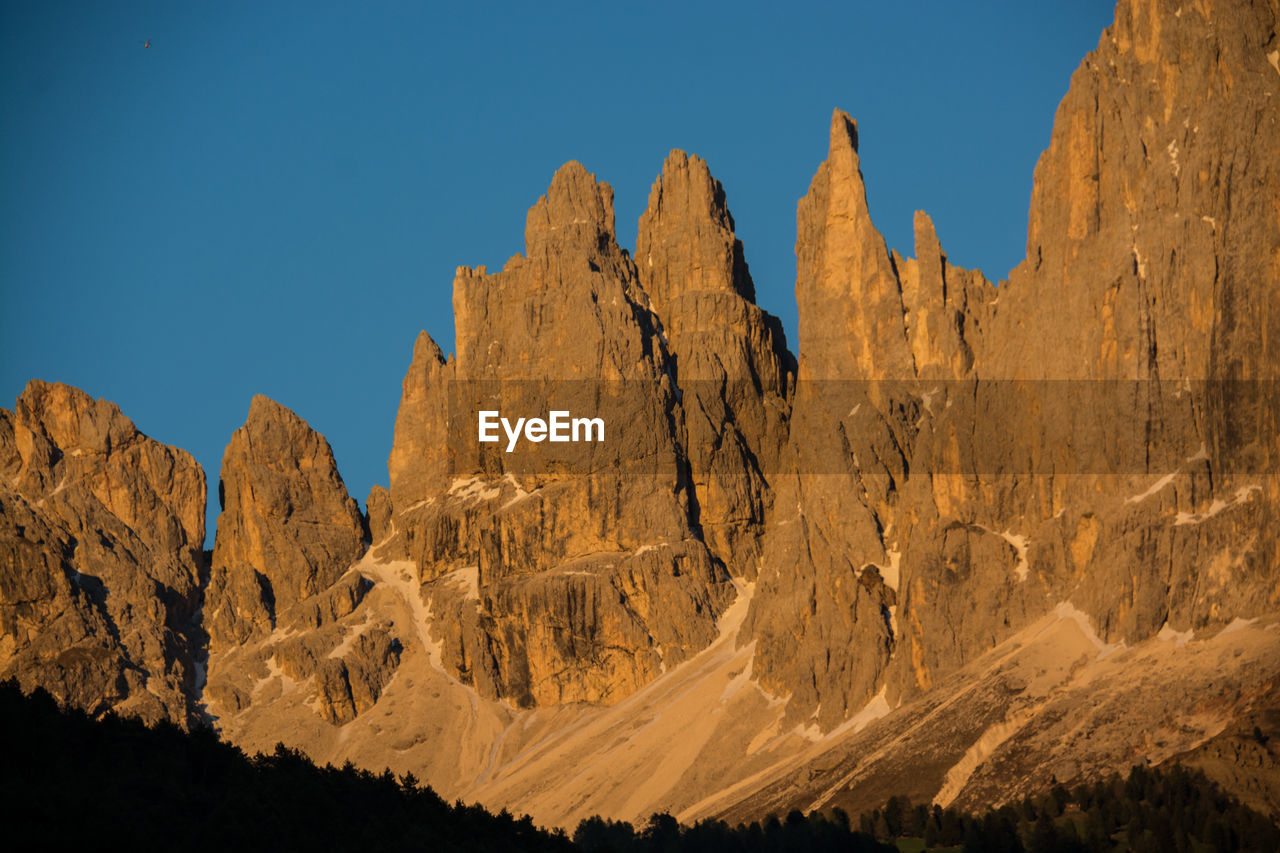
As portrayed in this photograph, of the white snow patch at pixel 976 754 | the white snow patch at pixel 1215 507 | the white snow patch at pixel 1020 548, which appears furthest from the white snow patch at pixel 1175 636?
the white snow patch at pixel 1020 548

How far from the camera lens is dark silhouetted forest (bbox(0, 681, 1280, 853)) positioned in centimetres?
7638

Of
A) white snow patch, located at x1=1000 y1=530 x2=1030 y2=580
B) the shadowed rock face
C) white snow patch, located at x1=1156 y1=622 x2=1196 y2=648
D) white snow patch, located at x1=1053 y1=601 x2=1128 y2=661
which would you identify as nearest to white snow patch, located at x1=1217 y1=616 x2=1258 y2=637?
the shadowed rock face

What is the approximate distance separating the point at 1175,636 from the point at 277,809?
9970 cm

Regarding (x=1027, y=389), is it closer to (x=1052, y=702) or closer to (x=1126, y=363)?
(x=1126, y=363)

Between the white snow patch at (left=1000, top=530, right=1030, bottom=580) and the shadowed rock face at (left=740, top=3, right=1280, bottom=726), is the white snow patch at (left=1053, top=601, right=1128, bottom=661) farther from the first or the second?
the white snow patch at (left=1000, top=530, right=1030, bottom=580)

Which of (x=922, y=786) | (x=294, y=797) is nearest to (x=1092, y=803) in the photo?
(x=922, y=786)

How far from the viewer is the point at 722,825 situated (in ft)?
506

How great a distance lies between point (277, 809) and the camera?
85.1 metres

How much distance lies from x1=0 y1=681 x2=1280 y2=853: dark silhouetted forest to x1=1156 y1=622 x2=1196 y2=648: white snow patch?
76.1ft

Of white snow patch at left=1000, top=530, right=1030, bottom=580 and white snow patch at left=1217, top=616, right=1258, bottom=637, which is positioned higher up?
white snow patch at left=1000, top=530, right=1030, bottom=580

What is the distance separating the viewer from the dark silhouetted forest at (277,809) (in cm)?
7638

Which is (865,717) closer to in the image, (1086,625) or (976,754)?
(1086,625)

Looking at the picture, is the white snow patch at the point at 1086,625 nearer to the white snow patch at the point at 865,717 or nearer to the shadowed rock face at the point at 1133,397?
the shadowed rock face at the point at 1133,397

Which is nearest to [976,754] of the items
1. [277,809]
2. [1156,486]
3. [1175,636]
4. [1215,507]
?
[1175,636]
